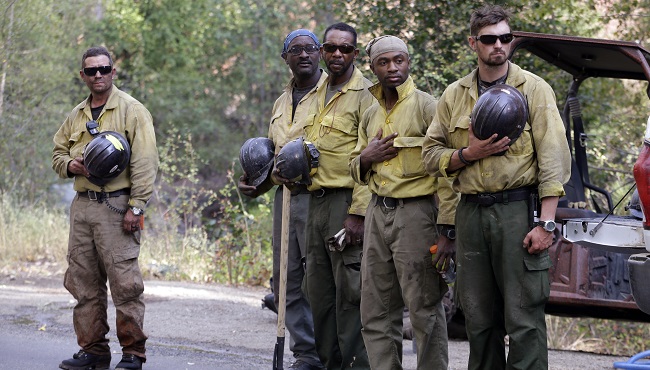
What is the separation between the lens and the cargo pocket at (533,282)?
514cm

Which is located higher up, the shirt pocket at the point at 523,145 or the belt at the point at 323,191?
the shirt pocket at the point at 523,145

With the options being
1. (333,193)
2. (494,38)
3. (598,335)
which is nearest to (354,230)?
(333,193)

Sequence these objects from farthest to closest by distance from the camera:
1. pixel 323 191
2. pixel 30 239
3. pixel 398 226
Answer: pixel 30 239, pixel 323 191, pixel 398 226

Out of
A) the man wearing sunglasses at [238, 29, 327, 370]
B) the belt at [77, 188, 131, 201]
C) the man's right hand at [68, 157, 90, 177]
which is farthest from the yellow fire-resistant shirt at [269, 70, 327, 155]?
the man's right hand at [68, 157, 90, 177]

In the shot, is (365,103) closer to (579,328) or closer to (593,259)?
(593,259)

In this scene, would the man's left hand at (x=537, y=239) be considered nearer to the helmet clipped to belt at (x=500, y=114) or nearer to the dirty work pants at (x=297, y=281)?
the helmet clipped to belt at (x=500, y=114)

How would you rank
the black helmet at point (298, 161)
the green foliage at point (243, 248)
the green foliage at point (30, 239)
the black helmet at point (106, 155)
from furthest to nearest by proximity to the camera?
the green foliage at point (30, 239) → the green foliage at point (243, 248) → the black helmet at point (106, 155) → the black helmet at point (298, 161)

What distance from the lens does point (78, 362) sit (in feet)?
23.6

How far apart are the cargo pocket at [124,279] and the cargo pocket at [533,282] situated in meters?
3.00

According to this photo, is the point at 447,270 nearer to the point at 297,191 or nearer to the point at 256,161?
the point at 297,191

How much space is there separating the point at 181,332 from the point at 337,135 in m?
3.15

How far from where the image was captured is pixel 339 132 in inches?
260

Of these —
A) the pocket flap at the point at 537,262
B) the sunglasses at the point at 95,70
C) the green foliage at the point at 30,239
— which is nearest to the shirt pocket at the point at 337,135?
the sunglasses at the point at 95,70

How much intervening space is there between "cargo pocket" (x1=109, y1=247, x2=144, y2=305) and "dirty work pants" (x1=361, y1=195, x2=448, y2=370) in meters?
1.87
